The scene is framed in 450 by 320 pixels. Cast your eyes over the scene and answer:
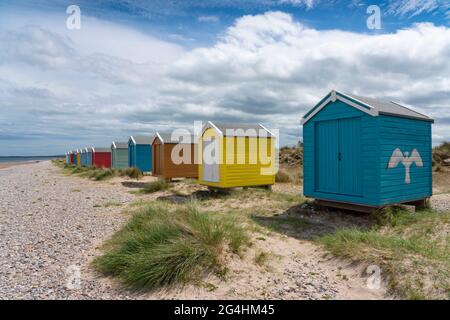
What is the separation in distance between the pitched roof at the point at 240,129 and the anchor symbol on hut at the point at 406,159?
6054mm

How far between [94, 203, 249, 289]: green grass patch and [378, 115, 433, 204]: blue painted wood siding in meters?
4.17

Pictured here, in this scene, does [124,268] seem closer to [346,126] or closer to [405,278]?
[405,278]

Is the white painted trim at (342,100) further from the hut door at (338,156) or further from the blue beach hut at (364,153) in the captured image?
the hut door at (338,156)

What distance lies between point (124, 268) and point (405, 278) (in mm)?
3766

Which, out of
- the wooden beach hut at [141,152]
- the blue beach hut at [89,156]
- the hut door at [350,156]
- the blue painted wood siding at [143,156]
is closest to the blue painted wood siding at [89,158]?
the blue beach hut at [89,156]

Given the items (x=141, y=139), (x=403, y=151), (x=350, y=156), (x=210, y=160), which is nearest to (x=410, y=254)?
(x=350, y=156)

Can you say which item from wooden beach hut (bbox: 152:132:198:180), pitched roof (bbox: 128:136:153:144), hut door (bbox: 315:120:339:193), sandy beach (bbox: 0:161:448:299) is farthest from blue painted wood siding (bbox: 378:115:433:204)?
pitched roof (bbox: 128:136:153:144)

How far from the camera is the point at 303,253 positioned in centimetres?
549

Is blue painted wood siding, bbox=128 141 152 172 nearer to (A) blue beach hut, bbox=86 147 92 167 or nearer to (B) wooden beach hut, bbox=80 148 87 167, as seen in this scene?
(A) blue beach hut, bbox=86 147 92 167

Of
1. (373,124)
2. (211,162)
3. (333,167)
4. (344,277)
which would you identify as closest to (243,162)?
(211,162)

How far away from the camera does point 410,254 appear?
15.3 ft

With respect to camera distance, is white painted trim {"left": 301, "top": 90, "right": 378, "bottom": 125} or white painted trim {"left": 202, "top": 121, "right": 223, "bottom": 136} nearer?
white painted trim {"left": 301, "top": 90, "right": 378, "bottom": 125}

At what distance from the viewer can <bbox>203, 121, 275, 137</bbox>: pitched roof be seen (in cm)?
1241

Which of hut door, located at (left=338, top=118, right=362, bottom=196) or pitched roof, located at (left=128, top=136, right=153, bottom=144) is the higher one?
pitched roof, located at (left=128, top=136, right=153, bottom=144)
